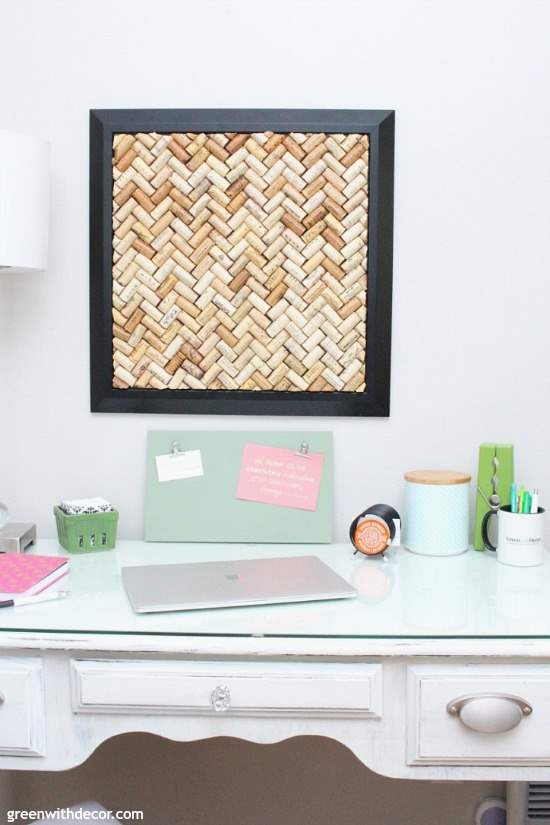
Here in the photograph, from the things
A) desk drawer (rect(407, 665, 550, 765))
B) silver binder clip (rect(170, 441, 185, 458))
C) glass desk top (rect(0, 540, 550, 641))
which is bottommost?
desk drawer (rect(407, 665, 550, 765))

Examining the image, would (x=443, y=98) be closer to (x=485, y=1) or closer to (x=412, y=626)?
(x=485, y=1)

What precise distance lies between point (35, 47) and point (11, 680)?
1.21 metres

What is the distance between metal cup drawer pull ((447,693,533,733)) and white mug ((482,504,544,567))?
14.3 inches

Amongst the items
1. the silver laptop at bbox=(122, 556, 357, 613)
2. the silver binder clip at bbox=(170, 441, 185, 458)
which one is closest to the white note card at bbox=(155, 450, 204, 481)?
the silver binder clip at bbox=(170, 441, 185, 458)

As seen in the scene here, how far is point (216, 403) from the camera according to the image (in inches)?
63.8

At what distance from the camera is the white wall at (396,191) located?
156cm

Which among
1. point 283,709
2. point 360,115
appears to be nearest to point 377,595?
point 283,709

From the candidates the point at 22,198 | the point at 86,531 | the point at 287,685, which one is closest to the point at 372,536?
the point at 287,685

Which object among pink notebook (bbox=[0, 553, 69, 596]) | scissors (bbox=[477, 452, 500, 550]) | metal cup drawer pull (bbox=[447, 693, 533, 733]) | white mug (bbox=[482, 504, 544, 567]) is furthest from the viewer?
scissors (bbox=[477, 452, 500, 550])

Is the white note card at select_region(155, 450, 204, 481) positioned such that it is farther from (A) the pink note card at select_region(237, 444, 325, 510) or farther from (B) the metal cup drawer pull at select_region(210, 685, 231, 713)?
(B) the metal cup drawer pull at select_region(210, 685, 231, 713)

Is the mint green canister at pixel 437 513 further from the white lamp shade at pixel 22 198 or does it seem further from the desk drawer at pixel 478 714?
the white lamp shade at pixel 22 198

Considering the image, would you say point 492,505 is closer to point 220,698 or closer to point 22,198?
point 220,698

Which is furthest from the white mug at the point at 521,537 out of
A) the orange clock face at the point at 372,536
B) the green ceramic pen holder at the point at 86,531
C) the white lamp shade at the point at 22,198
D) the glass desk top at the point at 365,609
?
the white lamp shade at the point at 22,198

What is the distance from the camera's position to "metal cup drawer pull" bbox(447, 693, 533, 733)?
3.66 ft
